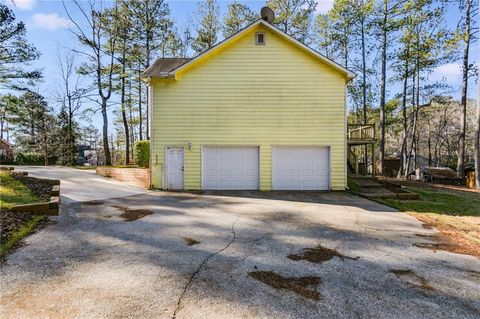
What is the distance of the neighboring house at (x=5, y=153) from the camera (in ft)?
87.7

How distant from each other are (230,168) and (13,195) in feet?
24.8

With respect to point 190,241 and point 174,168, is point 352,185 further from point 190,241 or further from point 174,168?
point 190,241

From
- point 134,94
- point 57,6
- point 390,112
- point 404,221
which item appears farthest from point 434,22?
point 57,6

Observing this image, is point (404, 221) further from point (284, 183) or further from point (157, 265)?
point (157, 265)

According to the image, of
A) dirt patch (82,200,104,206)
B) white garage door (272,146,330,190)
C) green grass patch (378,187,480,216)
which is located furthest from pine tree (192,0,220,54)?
green grass patch (378,187,480,216)

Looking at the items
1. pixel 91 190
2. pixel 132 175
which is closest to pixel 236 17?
pixel 132 175

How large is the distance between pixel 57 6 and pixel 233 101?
17.4 metres

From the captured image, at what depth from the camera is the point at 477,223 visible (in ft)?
24.5

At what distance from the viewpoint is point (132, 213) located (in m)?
7.54

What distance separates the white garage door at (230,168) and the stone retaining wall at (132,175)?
266 cm

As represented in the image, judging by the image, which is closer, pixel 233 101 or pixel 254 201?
pixel 254 201

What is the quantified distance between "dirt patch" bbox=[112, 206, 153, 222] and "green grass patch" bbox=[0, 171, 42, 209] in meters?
2.22

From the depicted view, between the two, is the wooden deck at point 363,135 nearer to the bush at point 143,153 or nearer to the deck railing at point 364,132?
the deck railing at point 364,132

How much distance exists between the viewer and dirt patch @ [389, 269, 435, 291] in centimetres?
363
